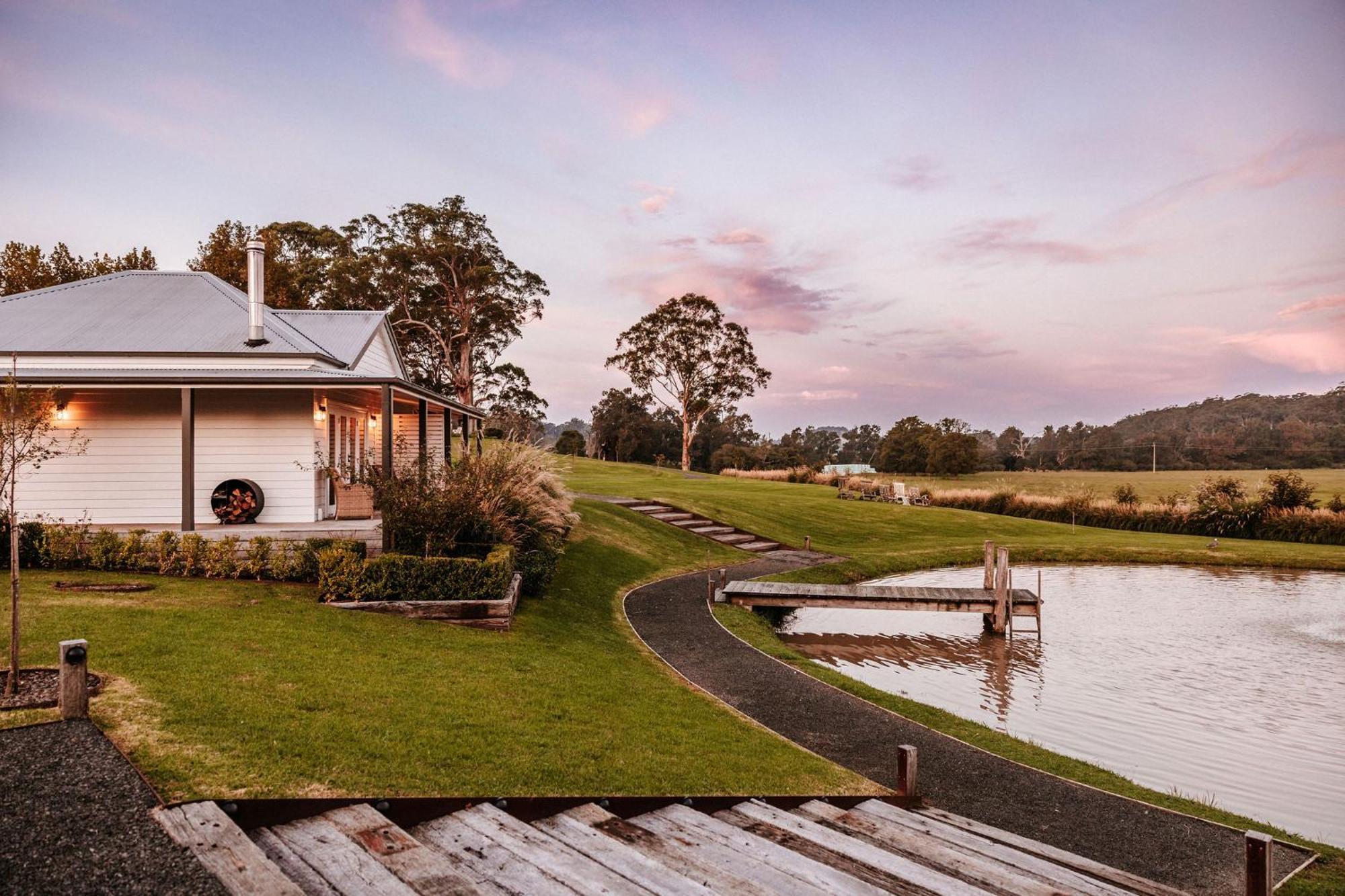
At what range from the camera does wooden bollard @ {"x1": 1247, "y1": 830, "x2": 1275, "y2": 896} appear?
390 cm

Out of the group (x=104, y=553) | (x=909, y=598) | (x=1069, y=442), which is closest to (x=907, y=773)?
(x=909, y=598)

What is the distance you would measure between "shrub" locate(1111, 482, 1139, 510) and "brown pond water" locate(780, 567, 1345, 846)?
11.6 metres

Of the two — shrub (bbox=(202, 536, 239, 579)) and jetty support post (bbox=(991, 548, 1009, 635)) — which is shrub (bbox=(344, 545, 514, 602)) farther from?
jetty support post (bbox=(991, 548, 1009, 635))

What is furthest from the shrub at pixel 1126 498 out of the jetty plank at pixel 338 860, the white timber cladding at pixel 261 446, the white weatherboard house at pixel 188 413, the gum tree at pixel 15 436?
the gum tree at pixel 15 436

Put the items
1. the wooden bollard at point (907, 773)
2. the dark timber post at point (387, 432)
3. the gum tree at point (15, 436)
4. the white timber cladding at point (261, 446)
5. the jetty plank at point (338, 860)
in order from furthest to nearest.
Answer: the white timber cladding at point (261, 446) < the dark timber post at point (387, 432) < the wooden bollard at point (907, 773) < the gum tree at point (15, 436) < the jetty plank at point (338, 860)


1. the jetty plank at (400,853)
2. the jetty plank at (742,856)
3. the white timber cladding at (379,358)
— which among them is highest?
the white timber cladding at (379,358)

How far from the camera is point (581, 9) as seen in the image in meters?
16.9

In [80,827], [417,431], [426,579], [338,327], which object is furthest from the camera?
[417,431]

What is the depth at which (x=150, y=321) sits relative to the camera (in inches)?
583

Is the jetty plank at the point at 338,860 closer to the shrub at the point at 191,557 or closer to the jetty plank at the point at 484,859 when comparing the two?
the jetty plank at the point at 484,859

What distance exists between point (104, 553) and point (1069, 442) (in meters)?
97.8

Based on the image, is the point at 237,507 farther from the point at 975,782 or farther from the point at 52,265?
the point at 52,265

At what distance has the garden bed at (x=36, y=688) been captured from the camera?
5.21 meters

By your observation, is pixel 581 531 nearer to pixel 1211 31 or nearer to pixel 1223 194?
pixel 1211 31
